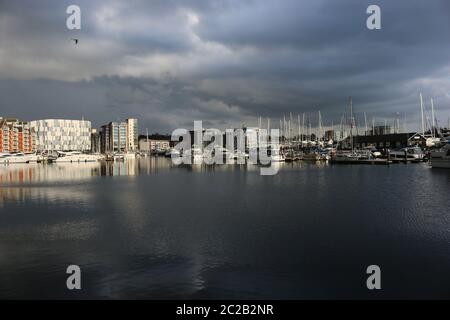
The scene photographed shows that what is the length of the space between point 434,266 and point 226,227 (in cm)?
1148

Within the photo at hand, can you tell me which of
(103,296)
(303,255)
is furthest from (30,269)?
(303,255)

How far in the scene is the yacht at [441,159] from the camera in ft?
244

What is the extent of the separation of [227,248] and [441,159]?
71846mm

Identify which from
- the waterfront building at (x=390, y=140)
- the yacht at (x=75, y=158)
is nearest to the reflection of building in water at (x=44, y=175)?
the yacht at (x=75, y=158)

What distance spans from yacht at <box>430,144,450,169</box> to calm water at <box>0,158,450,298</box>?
156ft

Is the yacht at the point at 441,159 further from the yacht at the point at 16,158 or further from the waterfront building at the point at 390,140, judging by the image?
the yacht at the point at 16,158

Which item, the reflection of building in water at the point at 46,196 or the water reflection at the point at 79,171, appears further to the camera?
the water reflection at the point at 79,171

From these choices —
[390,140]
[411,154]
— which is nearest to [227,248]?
[411,154]

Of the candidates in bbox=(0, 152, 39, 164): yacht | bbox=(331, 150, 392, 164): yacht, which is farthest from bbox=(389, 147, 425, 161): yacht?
bbox=(0, 152, 39, 164): yacht

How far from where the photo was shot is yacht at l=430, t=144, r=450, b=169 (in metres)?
74.2

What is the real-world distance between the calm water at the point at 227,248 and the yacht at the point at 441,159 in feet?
156

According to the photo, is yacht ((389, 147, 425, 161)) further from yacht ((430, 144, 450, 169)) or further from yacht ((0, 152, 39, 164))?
yacht ((0, 152, 39, 164))

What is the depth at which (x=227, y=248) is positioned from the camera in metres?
18.5

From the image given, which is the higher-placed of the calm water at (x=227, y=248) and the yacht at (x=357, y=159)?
the yacht at (x=357, y=159)
